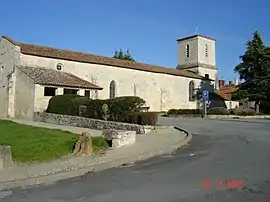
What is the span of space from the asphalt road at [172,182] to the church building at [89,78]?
23.8 meters

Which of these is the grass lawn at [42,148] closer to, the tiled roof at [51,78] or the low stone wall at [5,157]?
the low stone wall at [5,157]

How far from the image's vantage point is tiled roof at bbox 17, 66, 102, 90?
32.6m

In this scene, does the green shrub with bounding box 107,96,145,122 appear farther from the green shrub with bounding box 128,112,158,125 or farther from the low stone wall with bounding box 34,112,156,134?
the low stone wall with bounding box 34,112,156,134

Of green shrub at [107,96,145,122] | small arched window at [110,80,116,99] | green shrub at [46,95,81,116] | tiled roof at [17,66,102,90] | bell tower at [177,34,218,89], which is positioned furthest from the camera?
bell tower at [177,34,218,89]

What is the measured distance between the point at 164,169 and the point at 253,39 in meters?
44.2

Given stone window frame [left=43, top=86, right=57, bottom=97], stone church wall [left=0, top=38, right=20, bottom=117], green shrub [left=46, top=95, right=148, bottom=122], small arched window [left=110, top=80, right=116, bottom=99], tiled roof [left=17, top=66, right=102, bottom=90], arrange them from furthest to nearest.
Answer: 1. small arched window [left=110, top=80, right=116, bottom=99]
2. stone church wall [left=0, top=38, right=20, bottom=117]
3. stone window frame [left=43, top=86, right=57, bottom=97]
4. tiled roof [left=17, top=66, right=102, bottom=90]
5. green shrub [left=46, top=95, right=148, bottom=122]

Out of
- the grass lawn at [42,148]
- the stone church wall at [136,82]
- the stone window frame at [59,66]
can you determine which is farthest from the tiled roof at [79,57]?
the grass lawn at [42,148]

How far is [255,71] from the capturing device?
47344 mm

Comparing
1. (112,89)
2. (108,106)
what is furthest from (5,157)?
(112,89)

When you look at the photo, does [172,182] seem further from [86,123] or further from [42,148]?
[86,123]

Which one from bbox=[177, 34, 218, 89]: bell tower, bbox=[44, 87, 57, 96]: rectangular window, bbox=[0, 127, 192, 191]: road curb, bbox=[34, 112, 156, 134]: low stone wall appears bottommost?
bbox=[0, 127, 192, 191]: road curb

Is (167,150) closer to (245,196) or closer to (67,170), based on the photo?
(67,170)

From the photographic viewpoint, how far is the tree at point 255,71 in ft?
150
